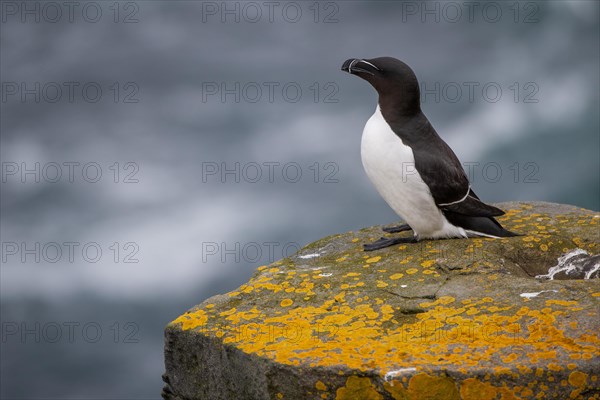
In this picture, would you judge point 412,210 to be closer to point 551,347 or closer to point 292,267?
point 292,267

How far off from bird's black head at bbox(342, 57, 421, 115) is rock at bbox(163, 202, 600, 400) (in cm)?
104

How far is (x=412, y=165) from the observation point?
6.32 meters

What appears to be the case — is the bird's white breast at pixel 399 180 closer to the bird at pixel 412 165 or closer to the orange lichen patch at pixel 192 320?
the bird at pixel 412 165

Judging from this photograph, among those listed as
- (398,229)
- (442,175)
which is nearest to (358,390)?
(442,175)

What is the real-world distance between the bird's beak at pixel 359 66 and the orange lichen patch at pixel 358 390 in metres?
2.55

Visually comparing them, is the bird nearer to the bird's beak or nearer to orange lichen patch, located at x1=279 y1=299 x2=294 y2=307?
the bird's beak

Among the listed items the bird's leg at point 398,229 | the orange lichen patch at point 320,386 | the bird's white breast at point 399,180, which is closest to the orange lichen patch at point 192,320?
the orange lichen patch at point 320,386

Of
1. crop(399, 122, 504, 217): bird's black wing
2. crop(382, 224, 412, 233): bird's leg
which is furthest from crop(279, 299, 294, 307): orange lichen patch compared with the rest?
crop(382, 224, 412, 233): bird's leg

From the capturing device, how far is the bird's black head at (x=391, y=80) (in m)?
6.40

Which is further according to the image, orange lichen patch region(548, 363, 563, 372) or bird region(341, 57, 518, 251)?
bird region(341, 57, 518, 251)

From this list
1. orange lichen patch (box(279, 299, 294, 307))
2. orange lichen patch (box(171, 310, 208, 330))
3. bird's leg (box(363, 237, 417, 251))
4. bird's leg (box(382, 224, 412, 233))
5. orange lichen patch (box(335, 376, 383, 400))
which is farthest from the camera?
bird's leg (box(382, 224, 412, 233))

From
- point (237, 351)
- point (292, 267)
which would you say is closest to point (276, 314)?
point (237, 351)

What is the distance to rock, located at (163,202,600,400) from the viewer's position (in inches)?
183

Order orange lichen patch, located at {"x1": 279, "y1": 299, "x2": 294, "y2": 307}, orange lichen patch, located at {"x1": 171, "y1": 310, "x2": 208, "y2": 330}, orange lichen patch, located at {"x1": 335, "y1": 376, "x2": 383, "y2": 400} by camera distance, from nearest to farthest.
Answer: orange lichen patch, located at {"x1": 335, "y1": 376, "x2": 383, "y2": 400}, orange lichen patch, located at {"x1": 171, "y1": 310, "x2": 208, "y2": 330}, orange lichen patch, located at {"x1": 279, "y1": 299, "x2": 294, "y2": 307}
